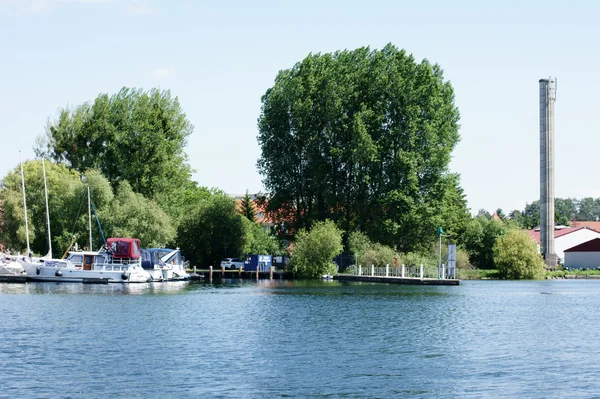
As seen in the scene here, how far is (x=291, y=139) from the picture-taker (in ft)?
290

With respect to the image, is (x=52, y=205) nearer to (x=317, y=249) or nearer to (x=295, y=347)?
(x=317, y=249)

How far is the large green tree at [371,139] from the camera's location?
273ft

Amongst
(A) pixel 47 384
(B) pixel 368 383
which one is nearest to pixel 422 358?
(B) pixel 368 383

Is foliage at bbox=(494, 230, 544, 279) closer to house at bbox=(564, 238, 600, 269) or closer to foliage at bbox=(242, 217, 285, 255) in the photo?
house at bbox=(564, 238, 600, 269)

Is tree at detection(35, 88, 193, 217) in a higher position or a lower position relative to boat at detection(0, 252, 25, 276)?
higher

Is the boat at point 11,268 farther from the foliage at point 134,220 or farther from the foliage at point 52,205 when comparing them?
the foliage at point 134,220

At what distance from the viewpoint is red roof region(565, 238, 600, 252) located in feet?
396

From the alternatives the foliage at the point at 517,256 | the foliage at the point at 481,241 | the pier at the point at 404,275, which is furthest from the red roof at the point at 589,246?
the pier at the point at 404,275

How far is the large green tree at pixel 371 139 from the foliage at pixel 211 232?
10498 millimetres

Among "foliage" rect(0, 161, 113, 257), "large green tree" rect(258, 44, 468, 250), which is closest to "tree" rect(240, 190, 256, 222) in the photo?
"large green tree" rect(258, 44, 468, 250)

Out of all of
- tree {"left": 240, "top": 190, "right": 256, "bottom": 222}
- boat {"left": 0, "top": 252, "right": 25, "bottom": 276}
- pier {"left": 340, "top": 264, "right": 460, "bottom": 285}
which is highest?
tree {"left": 240, "top": 190, "right": 256, "bottom": 222}

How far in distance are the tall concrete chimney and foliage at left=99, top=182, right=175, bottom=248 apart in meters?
52.6

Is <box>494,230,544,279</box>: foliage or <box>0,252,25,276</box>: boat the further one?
<box>494,230,544,279</box>: foliage

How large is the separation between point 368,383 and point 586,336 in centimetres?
1546
